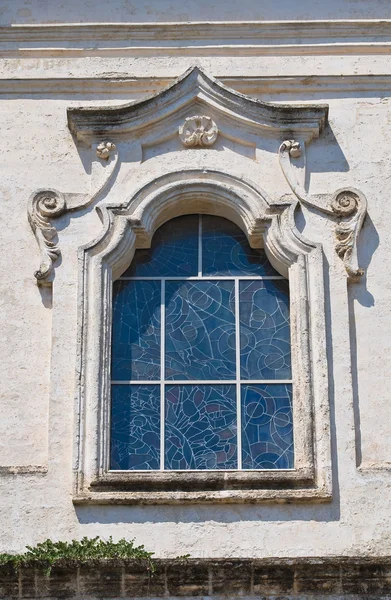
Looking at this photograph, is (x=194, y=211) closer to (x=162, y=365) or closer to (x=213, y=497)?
(x=162, y=365)

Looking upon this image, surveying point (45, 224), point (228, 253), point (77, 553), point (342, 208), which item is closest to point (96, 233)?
point (45, 224)

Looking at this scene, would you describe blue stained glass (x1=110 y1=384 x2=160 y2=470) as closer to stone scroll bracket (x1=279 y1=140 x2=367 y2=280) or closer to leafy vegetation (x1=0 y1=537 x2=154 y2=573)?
leafy vegetation (x1=0 y1=537 x2=154 y2=573)

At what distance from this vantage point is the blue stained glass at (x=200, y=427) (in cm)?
1493

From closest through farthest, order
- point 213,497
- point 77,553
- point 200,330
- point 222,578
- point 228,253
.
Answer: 1. point 222,578
2. point 77,553
3. point 213,497
4. point 200,330
5. point 228,253

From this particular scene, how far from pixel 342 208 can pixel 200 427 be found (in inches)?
81.3

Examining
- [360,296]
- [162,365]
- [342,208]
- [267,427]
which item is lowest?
[267,427]

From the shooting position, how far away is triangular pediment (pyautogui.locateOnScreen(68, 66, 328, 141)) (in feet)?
51.9

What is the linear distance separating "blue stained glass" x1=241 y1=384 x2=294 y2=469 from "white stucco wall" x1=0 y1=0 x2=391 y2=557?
429 mm

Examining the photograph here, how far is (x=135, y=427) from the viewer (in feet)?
49.4

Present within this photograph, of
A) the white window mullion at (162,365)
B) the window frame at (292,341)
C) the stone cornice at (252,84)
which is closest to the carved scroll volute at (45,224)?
the window frame at (292,341)

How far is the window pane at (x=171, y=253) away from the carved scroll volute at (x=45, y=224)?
63 centimetres

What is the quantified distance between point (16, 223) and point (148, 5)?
225 cm

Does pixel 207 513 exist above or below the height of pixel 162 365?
below

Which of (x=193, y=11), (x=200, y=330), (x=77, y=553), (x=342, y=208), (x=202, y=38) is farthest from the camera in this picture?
(x=193, y=11)
